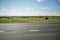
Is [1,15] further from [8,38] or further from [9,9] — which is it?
[8,38]

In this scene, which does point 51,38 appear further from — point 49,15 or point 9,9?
point 9,9

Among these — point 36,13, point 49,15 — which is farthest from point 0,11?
point 49,15

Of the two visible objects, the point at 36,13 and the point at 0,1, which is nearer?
the point at 36,13

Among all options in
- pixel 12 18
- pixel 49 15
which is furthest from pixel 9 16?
pixel 49 15

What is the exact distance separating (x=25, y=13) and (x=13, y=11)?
0.82 feet

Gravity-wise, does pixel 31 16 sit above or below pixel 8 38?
above

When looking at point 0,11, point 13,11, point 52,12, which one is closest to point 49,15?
point 52,12

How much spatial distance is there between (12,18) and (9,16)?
7cm

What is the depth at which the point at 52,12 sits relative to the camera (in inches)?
140

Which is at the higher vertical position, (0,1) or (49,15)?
(0,1)

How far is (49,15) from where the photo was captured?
3551mm

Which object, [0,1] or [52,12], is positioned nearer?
[52,12]

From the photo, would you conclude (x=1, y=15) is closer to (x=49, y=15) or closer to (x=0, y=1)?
(x=0, y=1)

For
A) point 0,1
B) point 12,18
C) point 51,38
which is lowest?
point 51,38
